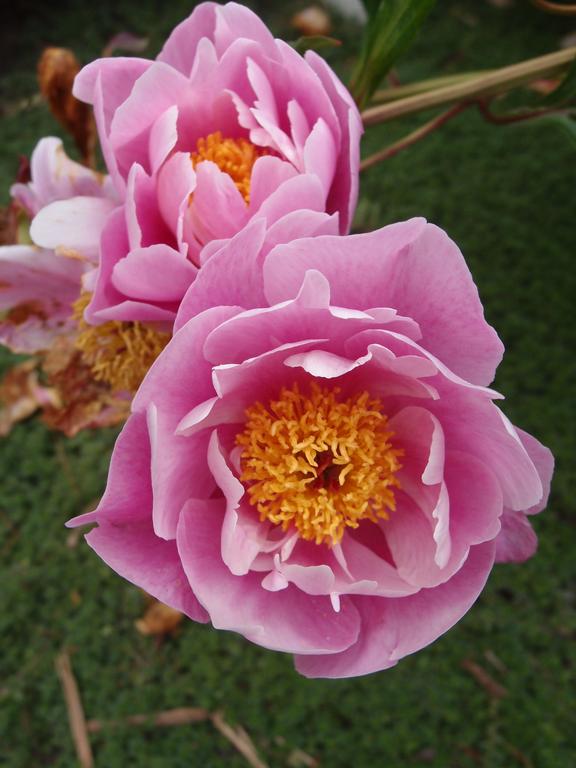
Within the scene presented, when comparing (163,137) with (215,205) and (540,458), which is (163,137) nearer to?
(215,205)

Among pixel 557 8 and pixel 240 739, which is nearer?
pixel 557 8

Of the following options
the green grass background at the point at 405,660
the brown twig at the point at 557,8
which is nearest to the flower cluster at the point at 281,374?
the brown twig at the point at 557,8

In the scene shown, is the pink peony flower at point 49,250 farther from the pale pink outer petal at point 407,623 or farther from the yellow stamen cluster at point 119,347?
the pale pink outer petal at point 407,623

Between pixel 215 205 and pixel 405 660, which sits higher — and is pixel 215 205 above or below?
above

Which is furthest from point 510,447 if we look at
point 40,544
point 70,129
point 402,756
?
point 40,544

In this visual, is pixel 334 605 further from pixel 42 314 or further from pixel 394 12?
pixel 394 12

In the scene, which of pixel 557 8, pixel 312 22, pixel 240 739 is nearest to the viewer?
pixel 557 8

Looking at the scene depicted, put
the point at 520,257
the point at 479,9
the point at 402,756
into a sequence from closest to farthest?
the point at 402,756 → the point at 520,257 → the point at 479,9

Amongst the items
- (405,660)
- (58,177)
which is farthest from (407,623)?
(405,660)
